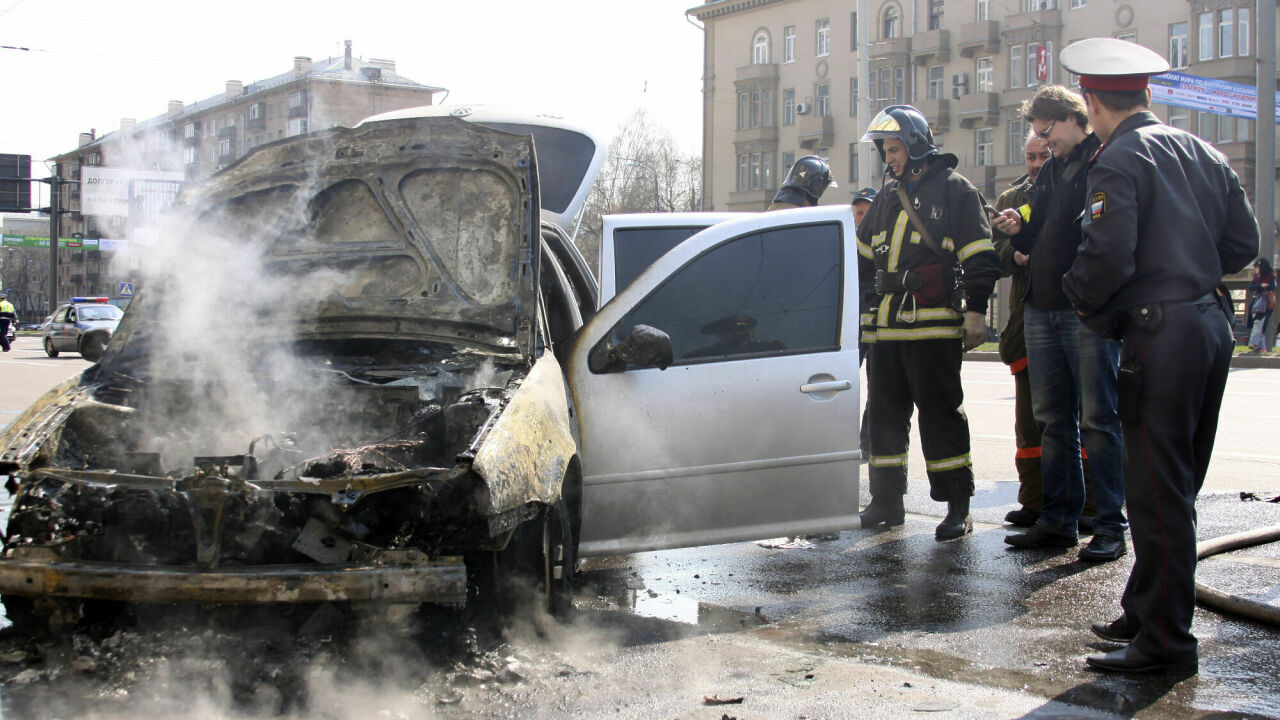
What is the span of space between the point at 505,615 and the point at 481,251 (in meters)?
1.71

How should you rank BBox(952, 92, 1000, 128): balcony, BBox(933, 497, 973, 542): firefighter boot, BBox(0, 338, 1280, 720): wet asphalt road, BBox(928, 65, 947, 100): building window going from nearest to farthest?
BBox(0, 338, 1280, 720): wet asphalt road < BBox(933, 497, 973, 542): firefighter boot < BBox(952, 92, 1000, 128): balcony < BBox(928, 65, 947, 100): building window

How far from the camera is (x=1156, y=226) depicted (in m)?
3.72

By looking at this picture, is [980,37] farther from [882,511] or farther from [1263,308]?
[882,511]

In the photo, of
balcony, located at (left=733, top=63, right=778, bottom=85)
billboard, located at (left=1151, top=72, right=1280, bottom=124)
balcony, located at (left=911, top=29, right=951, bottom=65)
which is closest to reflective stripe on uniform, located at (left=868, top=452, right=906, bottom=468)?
billboard, located at (left=1151, top=72, right=1280, bottom=124)

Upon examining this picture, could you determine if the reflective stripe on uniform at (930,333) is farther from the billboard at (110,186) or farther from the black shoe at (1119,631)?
the billboard at (110,186)

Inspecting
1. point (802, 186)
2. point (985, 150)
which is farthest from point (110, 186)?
point (985, 150)

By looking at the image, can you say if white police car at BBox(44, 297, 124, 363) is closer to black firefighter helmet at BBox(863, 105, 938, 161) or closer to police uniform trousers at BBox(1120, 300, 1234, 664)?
black firefighter helmet at BBox(863, 105, 938, 161)

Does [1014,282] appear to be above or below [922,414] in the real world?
above

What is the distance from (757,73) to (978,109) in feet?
39.5

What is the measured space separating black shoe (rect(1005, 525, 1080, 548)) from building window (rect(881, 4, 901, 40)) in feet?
163

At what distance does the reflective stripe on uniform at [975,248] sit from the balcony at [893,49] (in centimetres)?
4805

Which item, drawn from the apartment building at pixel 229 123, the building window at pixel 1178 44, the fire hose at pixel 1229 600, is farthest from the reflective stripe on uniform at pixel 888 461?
the building window at pixel 1178 44

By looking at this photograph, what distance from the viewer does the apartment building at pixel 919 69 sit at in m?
41.6

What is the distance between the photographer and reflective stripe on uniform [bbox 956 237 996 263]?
562cm
